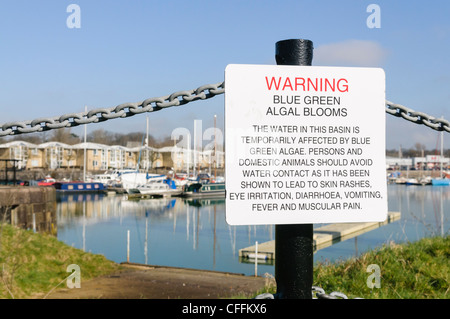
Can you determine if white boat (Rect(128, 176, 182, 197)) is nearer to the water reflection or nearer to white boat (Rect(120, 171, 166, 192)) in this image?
white boat (Rect(120, 171, 166, 192))

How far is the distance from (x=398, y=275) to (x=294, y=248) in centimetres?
415

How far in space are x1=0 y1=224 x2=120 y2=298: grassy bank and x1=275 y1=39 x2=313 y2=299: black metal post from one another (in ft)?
26.2

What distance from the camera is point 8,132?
268 centimetres

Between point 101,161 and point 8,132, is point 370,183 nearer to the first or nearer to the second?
point 8,132

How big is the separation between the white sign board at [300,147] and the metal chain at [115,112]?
345 mm

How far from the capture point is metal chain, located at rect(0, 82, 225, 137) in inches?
97.5

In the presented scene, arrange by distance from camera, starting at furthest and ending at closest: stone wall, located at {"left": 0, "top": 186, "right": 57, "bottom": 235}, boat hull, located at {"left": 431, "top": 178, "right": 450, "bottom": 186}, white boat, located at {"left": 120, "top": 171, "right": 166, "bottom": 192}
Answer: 1. boat hull, located at {"left": 431, "top": 178, "right": 450, "bottom": 186}
2. white boat, located at {"left": 120, "top": 171, "right": 166, "bottom": 192}
3. stone wall, located at {"left": 0, "top": 186, "right": 57, "bottom": 235}

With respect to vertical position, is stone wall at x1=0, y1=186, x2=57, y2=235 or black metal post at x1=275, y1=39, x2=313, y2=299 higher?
black metal post at x1=275, y1=39, x2=313, y2=299

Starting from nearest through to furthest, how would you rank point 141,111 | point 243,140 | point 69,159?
point 243,140
point 141,111
point 69,159

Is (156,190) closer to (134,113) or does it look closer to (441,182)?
(134,113)

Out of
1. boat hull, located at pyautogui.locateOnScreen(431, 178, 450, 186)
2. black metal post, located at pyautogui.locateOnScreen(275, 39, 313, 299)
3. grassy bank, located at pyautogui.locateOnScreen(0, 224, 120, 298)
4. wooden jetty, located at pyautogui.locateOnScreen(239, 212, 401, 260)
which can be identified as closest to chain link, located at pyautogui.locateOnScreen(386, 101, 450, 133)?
black metal post, located at pyautogui.locateOnScreen(275, 39, 313, 299)

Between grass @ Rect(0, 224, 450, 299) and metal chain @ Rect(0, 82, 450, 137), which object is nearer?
metal chain @ Rect(0, 82, 450, 137)
